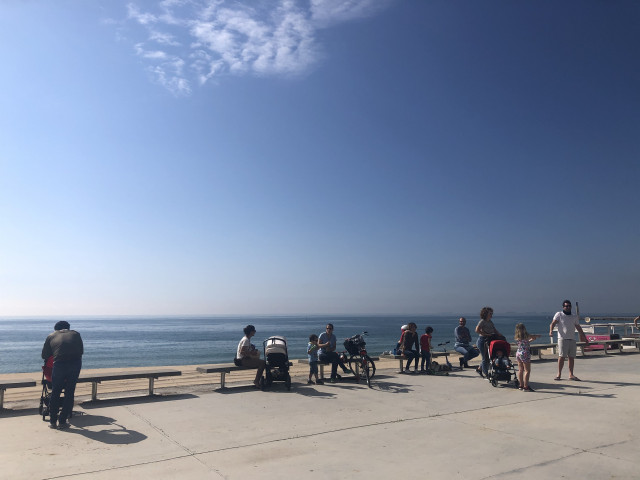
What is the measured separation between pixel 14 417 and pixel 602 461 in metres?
8.15

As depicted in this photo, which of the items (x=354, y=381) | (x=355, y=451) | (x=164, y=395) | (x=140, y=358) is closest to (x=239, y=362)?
(x=164, y=395)

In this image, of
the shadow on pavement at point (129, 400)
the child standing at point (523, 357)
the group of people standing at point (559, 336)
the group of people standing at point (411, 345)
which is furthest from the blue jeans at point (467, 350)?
the shadow on pavement at point (129, 400)

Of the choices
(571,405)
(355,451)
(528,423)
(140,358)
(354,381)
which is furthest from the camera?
(140,358)

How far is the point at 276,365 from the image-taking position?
1026 cm

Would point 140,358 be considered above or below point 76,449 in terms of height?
below

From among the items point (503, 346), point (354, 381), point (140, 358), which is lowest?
point (140, 358)

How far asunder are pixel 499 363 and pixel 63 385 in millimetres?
8356

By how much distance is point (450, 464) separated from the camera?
16.8 feet

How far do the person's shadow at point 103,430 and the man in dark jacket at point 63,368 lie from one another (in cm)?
22

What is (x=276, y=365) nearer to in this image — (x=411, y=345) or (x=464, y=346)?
(x=411, y=345)

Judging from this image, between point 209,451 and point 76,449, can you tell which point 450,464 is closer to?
point 209,451

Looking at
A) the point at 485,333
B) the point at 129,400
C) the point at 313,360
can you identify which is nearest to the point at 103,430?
the point at 129,400

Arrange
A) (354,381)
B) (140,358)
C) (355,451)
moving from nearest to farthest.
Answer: (355,451), (354,381), (140,358)

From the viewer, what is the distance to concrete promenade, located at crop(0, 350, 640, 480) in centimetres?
498
